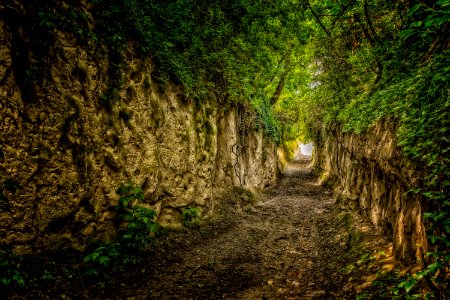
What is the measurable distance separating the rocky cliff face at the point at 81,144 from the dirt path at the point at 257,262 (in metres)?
1.20

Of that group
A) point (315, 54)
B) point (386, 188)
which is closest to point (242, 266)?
point (386, 188)

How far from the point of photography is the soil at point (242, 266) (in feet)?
13.9

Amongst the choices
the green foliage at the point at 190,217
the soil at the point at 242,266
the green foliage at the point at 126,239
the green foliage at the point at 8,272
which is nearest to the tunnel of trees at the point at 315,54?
the green foliage at the point at 8,272

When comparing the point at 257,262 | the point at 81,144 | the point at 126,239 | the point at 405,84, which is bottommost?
the point at 257,262

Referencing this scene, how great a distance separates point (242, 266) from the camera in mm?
5621

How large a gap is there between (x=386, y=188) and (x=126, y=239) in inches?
210

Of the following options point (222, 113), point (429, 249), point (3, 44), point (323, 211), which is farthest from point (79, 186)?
point (323, 211)

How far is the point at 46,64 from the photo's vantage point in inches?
175

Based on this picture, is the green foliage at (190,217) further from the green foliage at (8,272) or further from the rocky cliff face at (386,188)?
the rocky cliff face at (386,188)

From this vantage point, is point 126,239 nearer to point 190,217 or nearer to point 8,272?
point 8,272

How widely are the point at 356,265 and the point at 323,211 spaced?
15.9 ft

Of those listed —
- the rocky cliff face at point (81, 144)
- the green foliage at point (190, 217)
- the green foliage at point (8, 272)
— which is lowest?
the green foliage at point (190, 217)

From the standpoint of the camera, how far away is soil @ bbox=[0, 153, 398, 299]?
4.22m

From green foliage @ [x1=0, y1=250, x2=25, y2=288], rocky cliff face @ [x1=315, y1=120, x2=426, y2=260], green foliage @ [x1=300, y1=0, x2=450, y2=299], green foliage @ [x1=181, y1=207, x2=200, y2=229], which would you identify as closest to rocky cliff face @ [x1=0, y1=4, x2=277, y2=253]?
green foliage @ [x1=181, y1=207, x2=200, y2=229]
